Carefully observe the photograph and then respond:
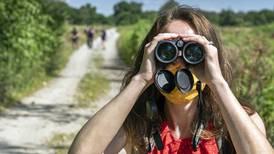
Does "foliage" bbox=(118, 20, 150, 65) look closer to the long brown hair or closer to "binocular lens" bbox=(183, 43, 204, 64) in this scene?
the long brown hair

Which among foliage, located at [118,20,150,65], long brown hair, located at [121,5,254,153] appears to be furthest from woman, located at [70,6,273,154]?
foliage, located at [118,20,150,65]

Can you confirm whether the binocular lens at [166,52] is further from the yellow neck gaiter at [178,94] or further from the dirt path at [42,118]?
the dirt path at [42,118]

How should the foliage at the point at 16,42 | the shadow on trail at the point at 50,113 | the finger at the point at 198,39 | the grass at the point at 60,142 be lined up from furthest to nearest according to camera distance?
the foliage at the point at 16,42 → the shadow on trail at the point at 50,113 → the grass at the point at 60,142 → the finger at the point at 198,39

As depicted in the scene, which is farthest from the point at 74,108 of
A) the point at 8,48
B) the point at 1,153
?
the point at 1,153

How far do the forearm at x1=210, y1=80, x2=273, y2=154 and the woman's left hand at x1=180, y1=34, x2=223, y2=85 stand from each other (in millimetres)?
78

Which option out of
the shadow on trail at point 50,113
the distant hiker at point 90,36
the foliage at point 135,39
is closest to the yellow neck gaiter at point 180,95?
the shadow on trail at point 50,113

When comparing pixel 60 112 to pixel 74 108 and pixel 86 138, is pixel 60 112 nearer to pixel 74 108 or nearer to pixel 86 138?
pixel 74 108

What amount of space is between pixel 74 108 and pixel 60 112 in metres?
0.73

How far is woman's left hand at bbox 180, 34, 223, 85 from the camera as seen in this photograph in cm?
274

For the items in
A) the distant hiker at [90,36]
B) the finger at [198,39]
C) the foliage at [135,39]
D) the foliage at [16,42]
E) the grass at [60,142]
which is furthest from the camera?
the distant hiker at [90,36]

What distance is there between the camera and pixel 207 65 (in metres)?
2.74

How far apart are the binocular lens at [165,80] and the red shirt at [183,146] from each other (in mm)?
252

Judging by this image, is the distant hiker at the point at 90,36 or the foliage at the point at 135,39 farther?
the distant hiker at the point at 90,36

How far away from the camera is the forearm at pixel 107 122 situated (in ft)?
9.06
